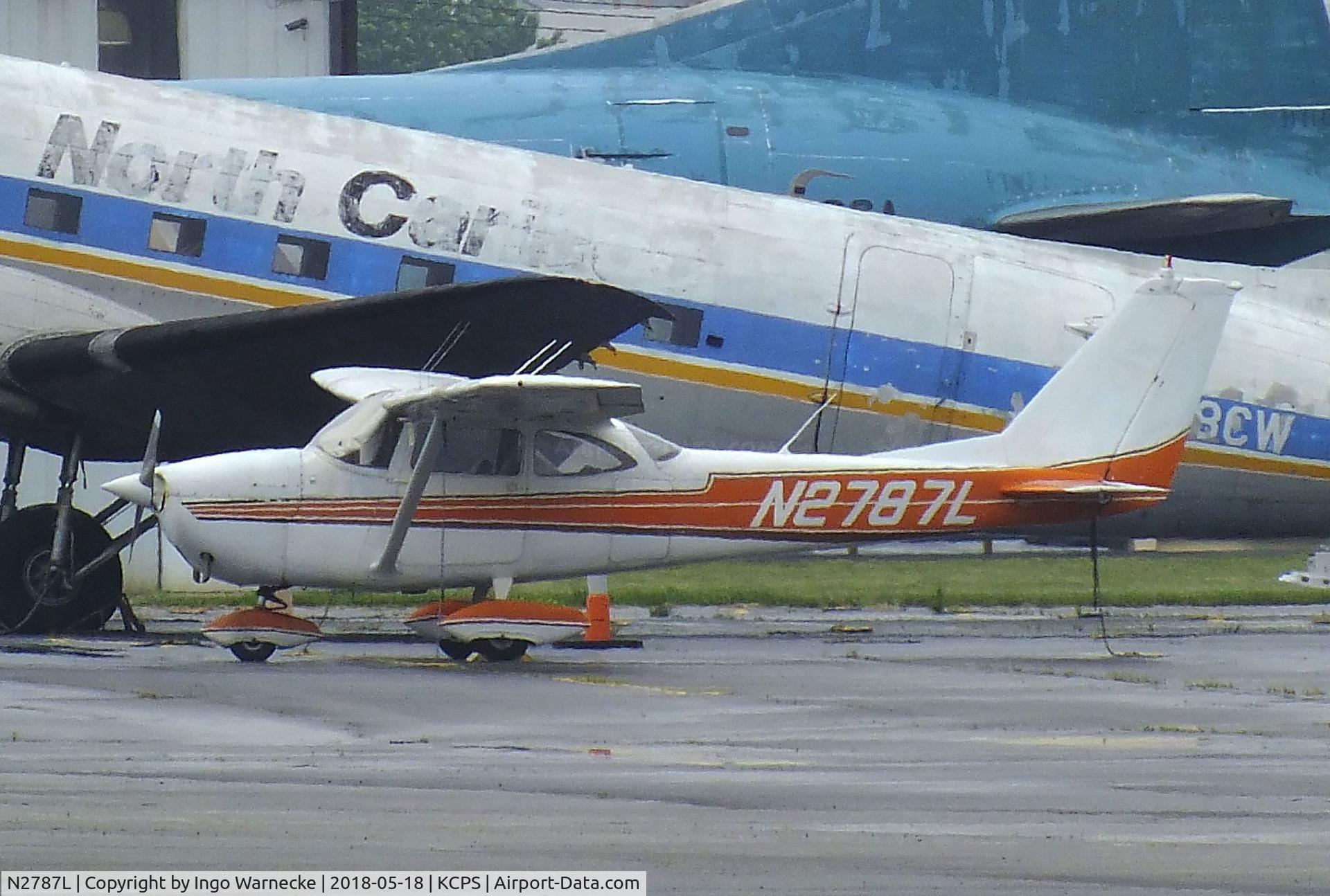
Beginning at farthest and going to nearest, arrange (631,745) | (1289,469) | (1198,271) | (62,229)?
(1198,271) < (1289,469) < (62,229) < (631,745)

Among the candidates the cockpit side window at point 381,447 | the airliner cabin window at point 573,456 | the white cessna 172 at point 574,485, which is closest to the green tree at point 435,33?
the white cessna 172 at point 574,485

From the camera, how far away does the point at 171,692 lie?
13039mm

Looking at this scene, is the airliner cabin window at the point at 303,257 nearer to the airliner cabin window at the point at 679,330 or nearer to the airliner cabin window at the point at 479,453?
the airliner cabin window at the point at 679,330

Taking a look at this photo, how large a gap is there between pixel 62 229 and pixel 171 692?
6086mm

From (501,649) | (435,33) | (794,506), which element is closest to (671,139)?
(794,506)

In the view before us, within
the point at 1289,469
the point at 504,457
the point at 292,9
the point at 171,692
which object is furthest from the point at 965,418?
the point at 292,9

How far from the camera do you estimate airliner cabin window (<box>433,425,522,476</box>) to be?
52.1ft

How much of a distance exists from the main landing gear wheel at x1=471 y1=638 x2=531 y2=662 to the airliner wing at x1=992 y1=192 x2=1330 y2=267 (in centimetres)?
905

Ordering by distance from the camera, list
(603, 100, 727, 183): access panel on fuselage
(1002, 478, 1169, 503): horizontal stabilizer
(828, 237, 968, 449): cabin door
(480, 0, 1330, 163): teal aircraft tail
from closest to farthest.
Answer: (1002, 478, 1169, 503): horizontal stabilizer, (828, 237, 968, 449): cabin door, (603, 100, 727, 183): access panel on fuselage, (480, 0, 1330, 163): teal aircraft tail

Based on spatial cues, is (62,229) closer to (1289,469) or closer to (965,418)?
(965,418)

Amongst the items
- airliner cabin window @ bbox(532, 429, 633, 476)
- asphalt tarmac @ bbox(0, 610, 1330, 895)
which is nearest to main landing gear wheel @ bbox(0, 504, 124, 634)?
asphalt tarmac @ bbox(0, 610, 1330, 895)

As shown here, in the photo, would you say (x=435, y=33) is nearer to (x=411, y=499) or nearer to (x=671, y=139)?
(x=671, y=139)

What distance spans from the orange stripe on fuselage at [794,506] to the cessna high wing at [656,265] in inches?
78.7

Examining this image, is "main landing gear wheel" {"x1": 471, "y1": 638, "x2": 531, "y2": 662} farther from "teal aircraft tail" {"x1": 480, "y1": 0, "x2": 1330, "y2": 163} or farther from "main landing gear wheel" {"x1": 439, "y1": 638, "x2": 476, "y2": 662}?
"teal aircraft tail" {"x1": 480, "y1": 0, "x2": 1330, "y2": 163}
